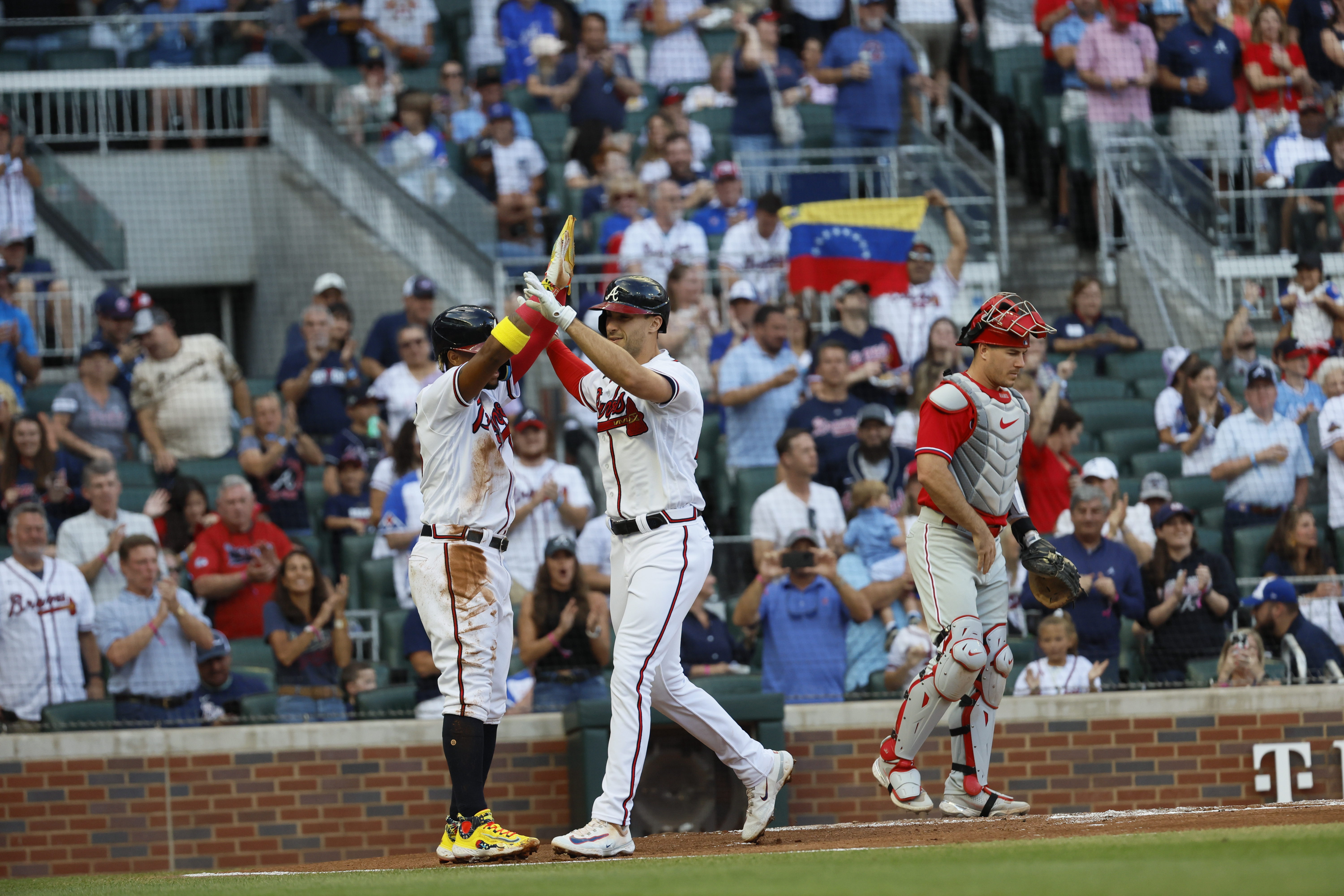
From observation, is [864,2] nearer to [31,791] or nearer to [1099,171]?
[1099,171]

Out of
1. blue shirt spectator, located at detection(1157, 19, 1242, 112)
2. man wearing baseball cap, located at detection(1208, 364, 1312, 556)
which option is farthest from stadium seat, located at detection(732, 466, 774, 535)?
blue shirt spectator, located at detection(1157, 19, 1242, 112)

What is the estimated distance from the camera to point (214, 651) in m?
8.34

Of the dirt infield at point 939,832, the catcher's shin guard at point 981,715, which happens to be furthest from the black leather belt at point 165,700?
the catcher's shin guard at point 981,715

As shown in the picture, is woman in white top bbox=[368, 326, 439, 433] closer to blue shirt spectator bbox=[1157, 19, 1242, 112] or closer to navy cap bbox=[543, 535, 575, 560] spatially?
navy cap bbox=[543, 535, 575, 560]

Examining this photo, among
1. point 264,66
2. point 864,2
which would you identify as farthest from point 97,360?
point 864,2

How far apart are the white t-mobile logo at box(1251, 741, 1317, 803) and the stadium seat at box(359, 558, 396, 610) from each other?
4477 millimetres

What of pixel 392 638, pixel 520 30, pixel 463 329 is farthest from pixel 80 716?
pixel 520 30

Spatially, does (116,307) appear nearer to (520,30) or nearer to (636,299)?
(520,30)

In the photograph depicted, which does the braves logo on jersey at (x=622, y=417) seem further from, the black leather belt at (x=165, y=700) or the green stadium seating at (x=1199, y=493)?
the green stadium seating at (x=1199, y=493)

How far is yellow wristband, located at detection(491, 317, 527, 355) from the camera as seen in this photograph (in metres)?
5.67

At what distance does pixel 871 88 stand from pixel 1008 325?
758 cm

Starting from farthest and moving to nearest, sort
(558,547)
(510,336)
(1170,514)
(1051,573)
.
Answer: (1170,514) → (558,547) → (1051,573) → (510,336)

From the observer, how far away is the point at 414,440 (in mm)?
9477

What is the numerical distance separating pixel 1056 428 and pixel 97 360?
5.64 meters
